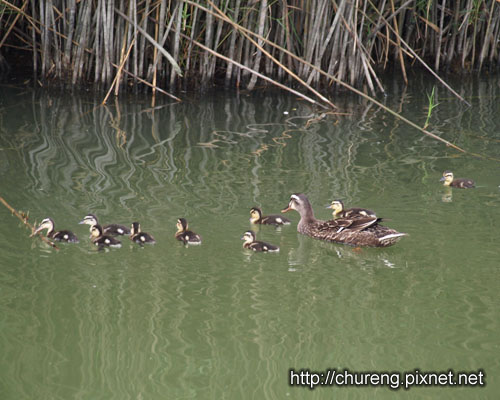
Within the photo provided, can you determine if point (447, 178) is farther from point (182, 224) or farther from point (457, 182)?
point (182, 224)

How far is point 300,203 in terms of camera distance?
6.94 metres

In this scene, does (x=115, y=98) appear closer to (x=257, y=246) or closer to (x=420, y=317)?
(x=257, y=246)

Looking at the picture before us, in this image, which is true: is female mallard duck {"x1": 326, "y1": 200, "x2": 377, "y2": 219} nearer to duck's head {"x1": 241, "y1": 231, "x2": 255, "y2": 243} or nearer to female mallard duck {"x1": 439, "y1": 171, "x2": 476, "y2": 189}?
duck's head {"x1": 241, "y1": 231, "x2": 255, "y2": 243}

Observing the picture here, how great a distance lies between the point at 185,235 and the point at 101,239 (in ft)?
1.97

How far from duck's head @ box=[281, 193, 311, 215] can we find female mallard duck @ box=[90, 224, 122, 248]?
5.19ft

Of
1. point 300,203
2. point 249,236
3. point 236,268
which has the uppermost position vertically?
point 300,203

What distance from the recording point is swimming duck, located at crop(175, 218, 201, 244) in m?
6.16

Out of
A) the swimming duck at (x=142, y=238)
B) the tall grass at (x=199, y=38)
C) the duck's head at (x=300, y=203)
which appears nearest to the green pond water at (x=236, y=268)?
the swimming duck at (x=142, y=238)

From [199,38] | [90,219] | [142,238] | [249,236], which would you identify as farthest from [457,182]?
[199,38]

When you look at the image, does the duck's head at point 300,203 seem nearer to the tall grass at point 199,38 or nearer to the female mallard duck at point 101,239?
the female mallard duck at point 101,239

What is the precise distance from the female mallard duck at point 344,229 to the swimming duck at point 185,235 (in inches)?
41.3

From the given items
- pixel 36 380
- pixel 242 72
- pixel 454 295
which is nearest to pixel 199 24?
pixel 242 72

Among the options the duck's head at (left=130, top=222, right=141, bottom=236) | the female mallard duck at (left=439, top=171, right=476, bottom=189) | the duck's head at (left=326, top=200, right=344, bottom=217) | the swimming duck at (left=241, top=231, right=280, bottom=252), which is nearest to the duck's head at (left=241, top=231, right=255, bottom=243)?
the swimming duck at (left=241, top=231, right=280, bottom=252)

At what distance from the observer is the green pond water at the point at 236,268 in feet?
15.0
